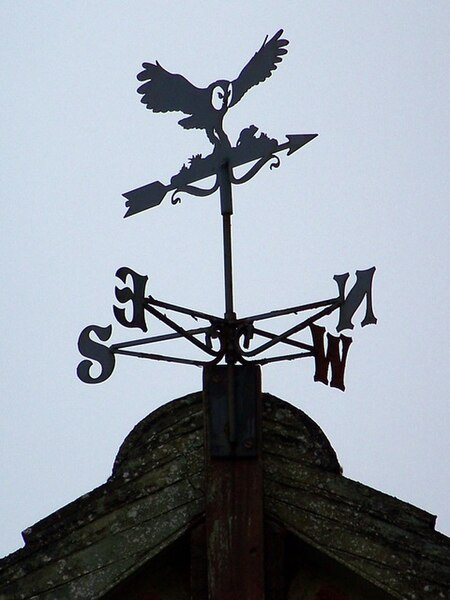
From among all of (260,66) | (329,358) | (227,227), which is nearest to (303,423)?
(329,358)

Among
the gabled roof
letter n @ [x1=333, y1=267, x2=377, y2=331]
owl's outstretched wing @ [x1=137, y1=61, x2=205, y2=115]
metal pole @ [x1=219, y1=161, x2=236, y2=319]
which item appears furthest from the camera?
owl's outstretched wing @ [x1=137, y1=61, x2=205, y2=115]

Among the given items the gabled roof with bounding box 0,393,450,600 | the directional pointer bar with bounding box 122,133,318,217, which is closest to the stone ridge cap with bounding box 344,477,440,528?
the gabled roof with bounding box 0,393,450,600

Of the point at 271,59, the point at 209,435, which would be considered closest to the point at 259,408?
the point at 209,435

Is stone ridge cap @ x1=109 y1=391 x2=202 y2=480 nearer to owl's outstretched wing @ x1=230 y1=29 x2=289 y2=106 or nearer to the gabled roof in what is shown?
the gabled roof

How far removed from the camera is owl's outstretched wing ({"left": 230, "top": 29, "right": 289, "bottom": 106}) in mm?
5148

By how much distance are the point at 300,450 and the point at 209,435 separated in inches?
16.5

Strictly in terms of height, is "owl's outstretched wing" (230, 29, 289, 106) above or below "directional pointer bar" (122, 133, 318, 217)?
above

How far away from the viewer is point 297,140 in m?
5.04

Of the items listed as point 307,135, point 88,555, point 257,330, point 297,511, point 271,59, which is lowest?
point 88,555

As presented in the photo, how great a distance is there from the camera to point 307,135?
503cm

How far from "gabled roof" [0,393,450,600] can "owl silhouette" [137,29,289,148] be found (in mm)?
1511

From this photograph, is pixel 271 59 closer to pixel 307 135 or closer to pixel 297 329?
pixel 307 135

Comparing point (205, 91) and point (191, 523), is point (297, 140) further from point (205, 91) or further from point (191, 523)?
point (191, 523)

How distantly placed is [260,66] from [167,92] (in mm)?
462
